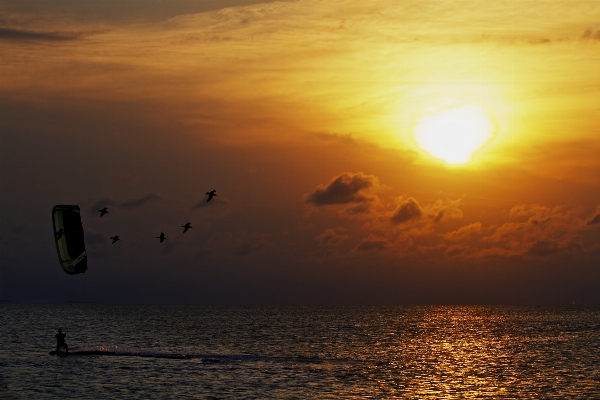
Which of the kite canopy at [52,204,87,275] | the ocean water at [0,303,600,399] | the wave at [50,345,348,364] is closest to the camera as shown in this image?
the kite canopy at [52,204,87,275]

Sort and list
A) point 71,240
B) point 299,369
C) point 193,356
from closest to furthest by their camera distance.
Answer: point 71,240, point 299,369, point 193,356

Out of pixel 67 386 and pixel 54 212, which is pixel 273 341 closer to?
pixel 67 386

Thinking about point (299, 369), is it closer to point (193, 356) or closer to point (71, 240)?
point (193, 356)

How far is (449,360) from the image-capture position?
87875 mm

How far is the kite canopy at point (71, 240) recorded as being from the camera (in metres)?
A: 49.0

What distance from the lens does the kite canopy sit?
1929 inches

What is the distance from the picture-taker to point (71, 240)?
49.5m

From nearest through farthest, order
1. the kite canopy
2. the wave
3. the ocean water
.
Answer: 1. the kite canopy
2. the ocean water
3. the wave

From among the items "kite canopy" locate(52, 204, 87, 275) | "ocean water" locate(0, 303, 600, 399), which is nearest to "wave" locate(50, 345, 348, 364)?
"ocean water" locate(0, 303, 600, 399)

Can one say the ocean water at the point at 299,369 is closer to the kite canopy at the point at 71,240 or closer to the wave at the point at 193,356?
the wave at the point at 193,356

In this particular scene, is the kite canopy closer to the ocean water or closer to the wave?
the ocean water

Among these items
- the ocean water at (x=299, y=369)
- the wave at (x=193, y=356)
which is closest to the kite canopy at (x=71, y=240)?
the ocean water at (x=299, y=369)

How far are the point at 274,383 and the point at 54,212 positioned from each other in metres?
23.4

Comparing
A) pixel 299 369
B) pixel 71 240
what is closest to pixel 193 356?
pixel 299 369
